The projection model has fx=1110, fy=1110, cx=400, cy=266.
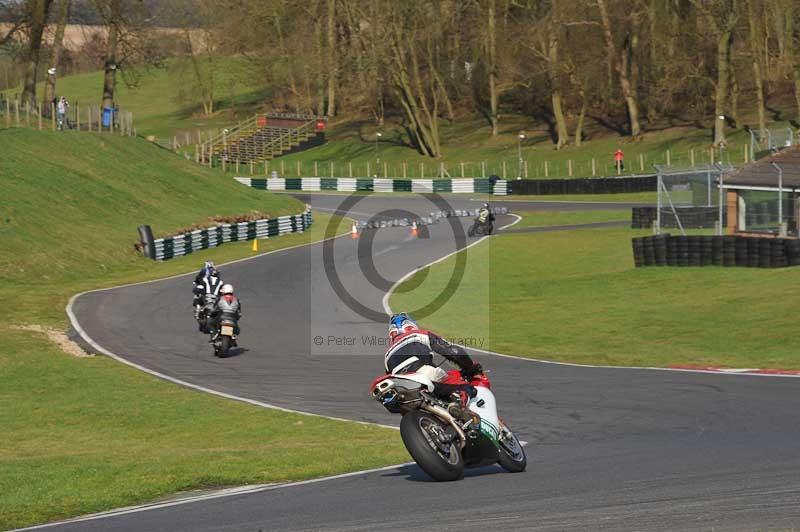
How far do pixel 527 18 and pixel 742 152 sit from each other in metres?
25.8

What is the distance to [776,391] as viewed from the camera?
54.0 ft

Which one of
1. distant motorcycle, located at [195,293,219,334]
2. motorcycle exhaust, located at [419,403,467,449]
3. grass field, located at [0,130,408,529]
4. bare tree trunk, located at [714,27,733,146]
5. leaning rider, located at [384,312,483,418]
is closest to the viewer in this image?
motorcycle exhaust, located at [419,403,467,449]

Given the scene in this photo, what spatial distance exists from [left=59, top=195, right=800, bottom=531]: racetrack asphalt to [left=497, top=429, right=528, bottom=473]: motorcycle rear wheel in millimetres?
109

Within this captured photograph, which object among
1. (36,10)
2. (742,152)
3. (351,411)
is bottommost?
(351,411)

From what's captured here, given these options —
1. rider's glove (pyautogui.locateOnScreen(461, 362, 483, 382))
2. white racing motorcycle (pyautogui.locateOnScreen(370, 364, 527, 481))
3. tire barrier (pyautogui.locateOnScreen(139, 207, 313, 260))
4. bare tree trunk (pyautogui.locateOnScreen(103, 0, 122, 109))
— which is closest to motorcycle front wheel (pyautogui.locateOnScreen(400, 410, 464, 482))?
white racing motorcycle (pyautogui.locateOnScreen(370, 364, 527, 481))

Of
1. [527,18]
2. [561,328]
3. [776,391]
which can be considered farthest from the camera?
[527,18]

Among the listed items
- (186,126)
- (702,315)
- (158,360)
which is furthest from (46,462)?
(186,126)

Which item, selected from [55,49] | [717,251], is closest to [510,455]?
[717,251]

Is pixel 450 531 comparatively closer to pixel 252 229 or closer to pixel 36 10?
pixel 252 229

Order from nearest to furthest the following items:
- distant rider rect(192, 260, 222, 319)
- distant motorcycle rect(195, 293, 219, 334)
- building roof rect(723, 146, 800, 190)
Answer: distant motorcycle rect(195, 293, 219, 334) < distant rider rect(192, 260, 222, 319) < building roof rect(723, 146, 800, 190)

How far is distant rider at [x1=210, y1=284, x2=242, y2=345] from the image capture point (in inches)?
877

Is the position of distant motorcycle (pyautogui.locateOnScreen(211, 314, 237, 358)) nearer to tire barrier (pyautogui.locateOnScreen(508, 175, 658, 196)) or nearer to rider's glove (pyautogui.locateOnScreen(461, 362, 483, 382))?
rider's glove (pyautogui.locateOnScreen(461, 362, 483, 382))

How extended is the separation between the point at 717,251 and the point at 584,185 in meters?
35.2

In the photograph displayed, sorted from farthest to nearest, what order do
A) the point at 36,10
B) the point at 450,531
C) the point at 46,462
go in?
1. the point at 36,10
2. the point at 46,462
3. the point at 450,531
